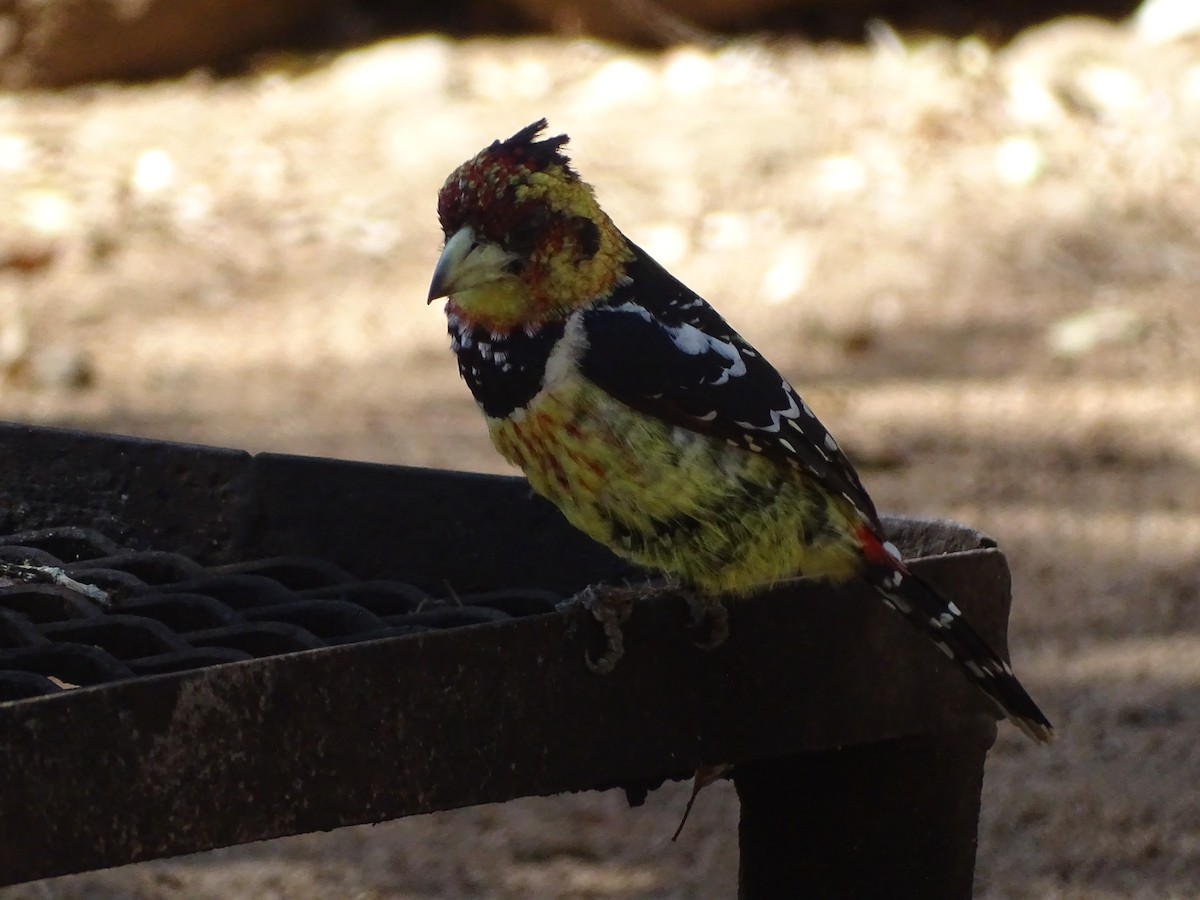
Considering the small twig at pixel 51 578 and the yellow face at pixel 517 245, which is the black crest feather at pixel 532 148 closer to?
the yellow face at pixel 517 245

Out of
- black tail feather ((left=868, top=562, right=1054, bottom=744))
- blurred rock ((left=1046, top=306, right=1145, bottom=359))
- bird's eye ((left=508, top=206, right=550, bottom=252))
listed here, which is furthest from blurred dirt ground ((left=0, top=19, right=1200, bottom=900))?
bird's eye ((left=508, top=206, right=550, bottom=252))

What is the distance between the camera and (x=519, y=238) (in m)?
2.97

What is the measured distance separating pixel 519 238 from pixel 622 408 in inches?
13.5

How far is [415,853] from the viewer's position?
12.9 ft

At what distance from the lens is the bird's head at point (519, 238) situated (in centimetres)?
295

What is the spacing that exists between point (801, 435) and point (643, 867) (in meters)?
1.28

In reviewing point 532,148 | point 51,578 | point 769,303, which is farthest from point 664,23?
point 51,578

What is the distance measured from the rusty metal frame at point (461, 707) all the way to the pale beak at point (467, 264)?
14.4 inches

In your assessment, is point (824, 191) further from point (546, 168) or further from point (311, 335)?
point (546, 168)

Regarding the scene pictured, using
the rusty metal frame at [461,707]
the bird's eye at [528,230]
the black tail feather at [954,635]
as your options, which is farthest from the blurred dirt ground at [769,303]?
the bird's eye at [528,230]

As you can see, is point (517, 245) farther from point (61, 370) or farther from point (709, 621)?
point (61, 370)

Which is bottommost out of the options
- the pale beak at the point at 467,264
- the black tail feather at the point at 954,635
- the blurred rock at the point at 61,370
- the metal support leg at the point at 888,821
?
the blurred rock at the point at 61,370

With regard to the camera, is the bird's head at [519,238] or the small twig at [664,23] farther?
the small twig at [664,23]

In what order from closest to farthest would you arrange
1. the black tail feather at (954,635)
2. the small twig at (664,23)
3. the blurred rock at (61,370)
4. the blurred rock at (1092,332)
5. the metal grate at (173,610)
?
the metal grate at (173,610)
the black tail feather at (954,635)
the blurred rock at (1092,332)
the blurred rock at (61,370)
the small twig at (664,23)
